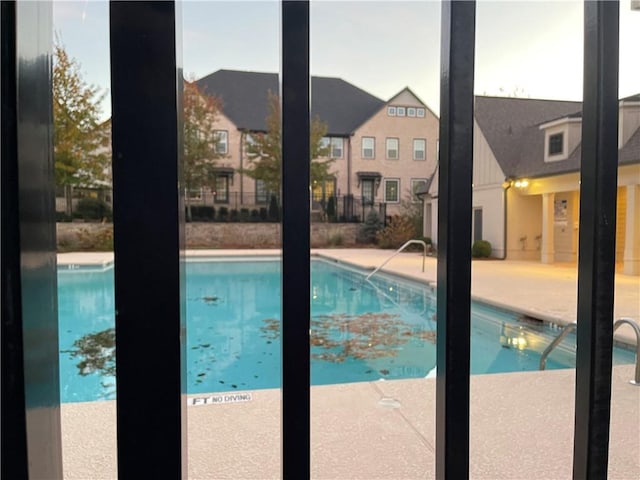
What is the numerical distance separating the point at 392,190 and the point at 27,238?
24.5 meters

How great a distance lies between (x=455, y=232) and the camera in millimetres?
650

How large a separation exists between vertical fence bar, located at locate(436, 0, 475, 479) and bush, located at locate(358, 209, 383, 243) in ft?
67.2

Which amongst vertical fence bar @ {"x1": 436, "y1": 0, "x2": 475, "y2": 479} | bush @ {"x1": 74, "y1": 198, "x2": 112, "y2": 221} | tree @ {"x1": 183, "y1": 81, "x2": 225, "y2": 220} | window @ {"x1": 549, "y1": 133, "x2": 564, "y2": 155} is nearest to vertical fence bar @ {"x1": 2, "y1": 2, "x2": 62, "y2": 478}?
vertical fence bar @ {"x1": 436, "y1": 0, "x2": 475, "y2": 479}

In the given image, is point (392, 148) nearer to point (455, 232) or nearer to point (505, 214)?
point (505, 214)

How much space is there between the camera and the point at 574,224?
46.3 feet

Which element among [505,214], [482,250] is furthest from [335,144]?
[482,250]

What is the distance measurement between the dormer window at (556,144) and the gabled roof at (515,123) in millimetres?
574

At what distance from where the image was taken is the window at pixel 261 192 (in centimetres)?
2208

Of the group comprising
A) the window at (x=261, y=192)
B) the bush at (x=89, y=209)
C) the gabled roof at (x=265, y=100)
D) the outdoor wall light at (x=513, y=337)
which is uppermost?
the gabled roof at (x=265, y=100)

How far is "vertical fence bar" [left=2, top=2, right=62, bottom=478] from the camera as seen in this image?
1.75 ft

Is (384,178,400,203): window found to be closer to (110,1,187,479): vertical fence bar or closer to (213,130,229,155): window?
(213,130,229,155): window

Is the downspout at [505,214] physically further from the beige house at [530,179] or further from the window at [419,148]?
the window at [419,148]

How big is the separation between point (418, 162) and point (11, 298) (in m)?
25.5

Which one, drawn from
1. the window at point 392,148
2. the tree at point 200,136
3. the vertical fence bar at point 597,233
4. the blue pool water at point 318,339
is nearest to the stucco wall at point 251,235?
the tree at point 200,136
